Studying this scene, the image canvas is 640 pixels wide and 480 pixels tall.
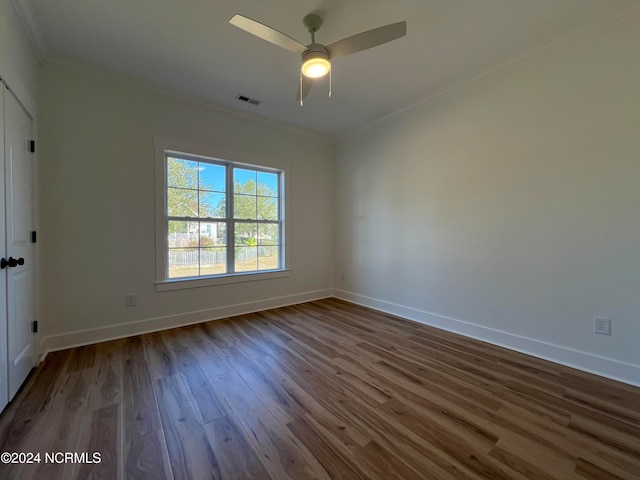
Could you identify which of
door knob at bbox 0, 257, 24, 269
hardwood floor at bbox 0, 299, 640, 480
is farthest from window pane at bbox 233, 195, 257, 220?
door knob at bbox 0, 257, 24, 269

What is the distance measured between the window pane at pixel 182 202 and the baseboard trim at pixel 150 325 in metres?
1.28

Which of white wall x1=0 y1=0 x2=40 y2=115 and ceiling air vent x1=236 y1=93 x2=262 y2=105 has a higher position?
ceiling air vent x1=236 y1=93 x2=262 y2=105

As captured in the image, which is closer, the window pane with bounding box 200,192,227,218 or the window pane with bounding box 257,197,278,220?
the window pane with bounding box 200,192,227,218

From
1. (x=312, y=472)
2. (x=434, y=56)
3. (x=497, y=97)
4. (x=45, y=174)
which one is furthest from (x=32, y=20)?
(x=497, y=97)

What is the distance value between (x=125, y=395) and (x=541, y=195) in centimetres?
382

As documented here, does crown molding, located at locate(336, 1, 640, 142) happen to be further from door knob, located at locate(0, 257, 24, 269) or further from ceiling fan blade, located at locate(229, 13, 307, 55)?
door knob, located at locate(0, 257, 24, 269)

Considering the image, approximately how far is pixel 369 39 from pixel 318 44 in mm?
390

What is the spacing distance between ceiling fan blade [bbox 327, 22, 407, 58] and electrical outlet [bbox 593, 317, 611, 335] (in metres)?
2.71


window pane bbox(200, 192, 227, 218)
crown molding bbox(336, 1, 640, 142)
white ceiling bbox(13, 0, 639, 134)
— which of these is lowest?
window pane bbox(200, 192, 227, 218)

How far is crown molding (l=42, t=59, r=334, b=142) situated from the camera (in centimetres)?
264

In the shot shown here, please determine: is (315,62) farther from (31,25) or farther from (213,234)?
(213,234)

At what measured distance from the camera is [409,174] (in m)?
3.61

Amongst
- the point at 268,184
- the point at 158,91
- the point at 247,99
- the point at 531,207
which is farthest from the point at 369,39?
the point at 268,184

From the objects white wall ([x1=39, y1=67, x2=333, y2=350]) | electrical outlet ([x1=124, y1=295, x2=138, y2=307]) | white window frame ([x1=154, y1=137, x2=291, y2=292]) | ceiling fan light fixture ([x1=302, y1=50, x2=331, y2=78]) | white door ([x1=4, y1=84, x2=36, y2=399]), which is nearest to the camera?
white door ([x1=4, y1=84, x2=36, y2=399])
